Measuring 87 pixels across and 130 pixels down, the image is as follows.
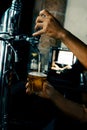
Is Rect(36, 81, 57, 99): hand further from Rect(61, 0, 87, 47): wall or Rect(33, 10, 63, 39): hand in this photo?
Rect(61, 0, 87, 47): wall

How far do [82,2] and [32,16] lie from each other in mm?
1335

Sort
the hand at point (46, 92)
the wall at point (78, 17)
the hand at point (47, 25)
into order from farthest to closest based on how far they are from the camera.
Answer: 1. the wall at point (78, 17)
2. the hand at point (46, 92)
3. the hand at point (47, 25)

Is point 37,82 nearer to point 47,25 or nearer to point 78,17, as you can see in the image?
point 47,25

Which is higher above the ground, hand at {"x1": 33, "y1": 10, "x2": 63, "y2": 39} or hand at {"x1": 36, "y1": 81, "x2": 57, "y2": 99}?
hand at {"x1": 33, "y1": 10, "x2": 63, "y2": 39}

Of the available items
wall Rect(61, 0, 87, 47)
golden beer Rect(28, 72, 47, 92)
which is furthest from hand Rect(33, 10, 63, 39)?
wall Rect(61, 0, 87, 47)

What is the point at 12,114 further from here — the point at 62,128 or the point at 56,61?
the point at 56,61

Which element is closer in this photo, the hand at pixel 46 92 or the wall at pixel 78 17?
the hand at pixel 46 92

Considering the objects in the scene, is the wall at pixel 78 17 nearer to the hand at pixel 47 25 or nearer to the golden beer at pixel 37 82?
the golden beer at pixel 37 82

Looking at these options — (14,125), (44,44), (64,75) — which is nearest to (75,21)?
(44,44)

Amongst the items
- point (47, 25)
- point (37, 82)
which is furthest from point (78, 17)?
point (47, 25)

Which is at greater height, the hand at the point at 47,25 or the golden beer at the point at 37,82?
the hand at the point at 47,25

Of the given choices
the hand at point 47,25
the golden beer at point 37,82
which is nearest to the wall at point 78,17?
the golden beer at point 37,82

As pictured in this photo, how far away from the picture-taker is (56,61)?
4.98 metres

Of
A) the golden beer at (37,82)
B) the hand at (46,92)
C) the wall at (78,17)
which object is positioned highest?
the wall at (78,17)
